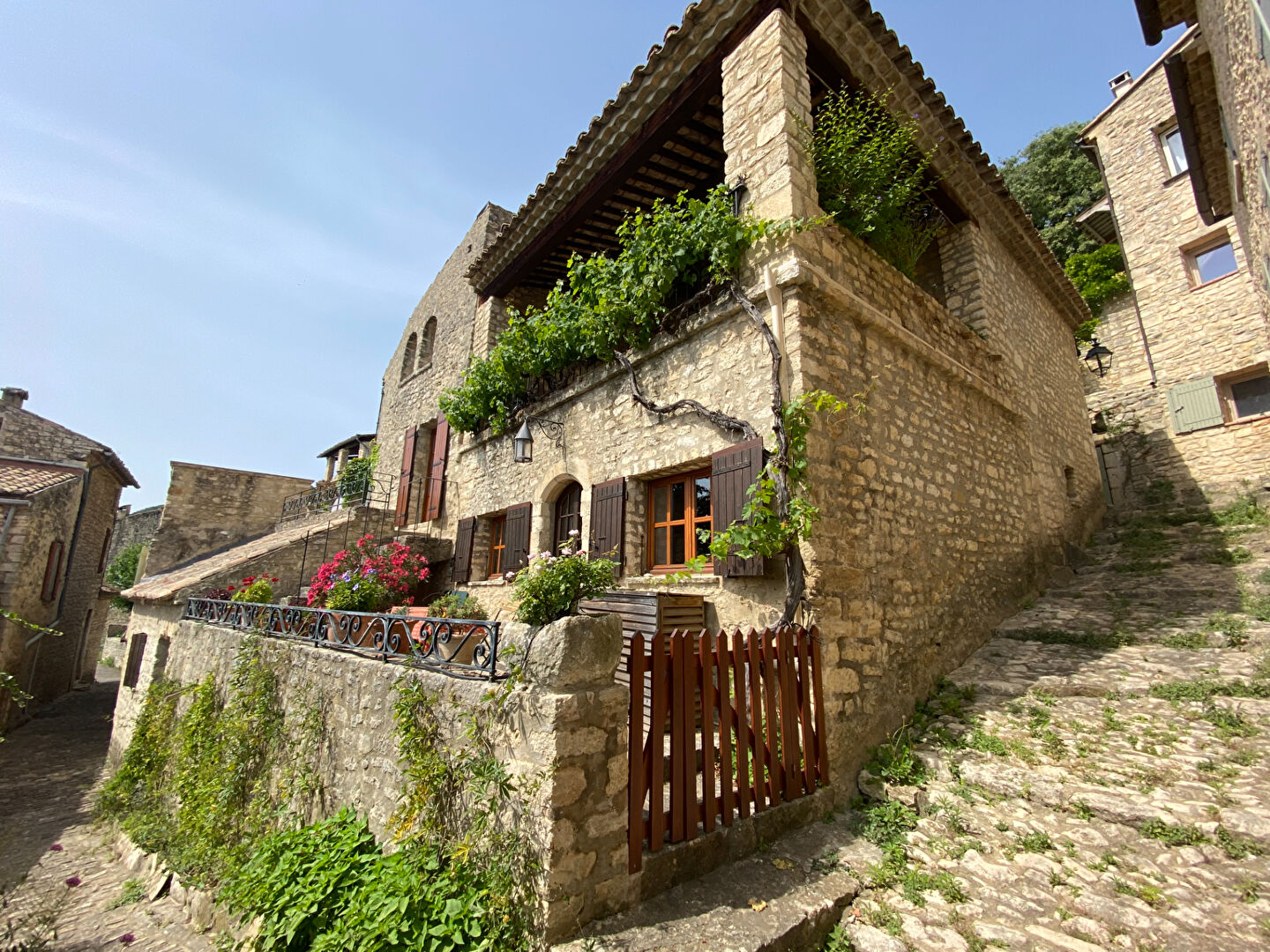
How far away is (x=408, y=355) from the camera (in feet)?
46.8

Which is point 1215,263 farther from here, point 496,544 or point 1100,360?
point 496,544

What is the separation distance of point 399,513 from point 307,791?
8259 mm

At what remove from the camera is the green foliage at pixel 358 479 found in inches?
522

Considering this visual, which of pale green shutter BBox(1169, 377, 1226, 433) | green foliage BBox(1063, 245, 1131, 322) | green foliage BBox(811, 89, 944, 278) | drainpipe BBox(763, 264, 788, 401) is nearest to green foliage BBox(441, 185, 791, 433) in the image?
drainpipe BBox(763, 264, 788, 401)

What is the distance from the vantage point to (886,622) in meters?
4.54

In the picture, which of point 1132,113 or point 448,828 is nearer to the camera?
point 448,828

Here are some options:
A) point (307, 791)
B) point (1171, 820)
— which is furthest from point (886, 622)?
point (307, 791)

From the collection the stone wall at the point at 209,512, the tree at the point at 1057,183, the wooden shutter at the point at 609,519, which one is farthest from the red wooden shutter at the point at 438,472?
the tree at the point at 1057,183

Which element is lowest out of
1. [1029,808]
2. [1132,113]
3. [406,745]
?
[1029,808]

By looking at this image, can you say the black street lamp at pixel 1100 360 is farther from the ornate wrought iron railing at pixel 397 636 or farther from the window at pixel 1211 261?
the ornate wrought iron railing at pixel 397 636

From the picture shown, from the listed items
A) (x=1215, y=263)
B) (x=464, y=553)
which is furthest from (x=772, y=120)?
(x=1215, y=263)

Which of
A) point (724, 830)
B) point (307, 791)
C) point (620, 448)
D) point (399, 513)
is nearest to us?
point (724, 830)

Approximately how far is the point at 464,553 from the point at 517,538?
4.98 feet

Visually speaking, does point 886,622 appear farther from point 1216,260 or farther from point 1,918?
point 1216,260
